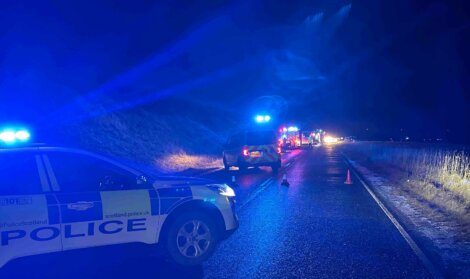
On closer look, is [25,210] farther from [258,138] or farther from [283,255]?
[258,138]

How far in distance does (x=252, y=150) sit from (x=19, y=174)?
1555 cm

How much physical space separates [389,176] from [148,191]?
1393 centimetres

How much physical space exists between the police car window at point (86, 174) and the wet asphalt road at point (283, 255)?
29.4 inches

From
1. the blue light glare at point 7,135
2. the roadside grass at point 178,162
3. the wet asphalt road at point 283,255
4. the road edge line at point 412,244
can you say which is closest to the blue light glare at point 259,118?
the roadside grass at point 178,162

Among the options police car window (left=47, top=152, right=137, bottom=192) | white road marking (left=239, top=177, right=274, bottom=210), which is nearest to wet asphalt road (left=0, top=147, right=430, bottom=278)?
→ police car window (left=47, top=152, right=137, bottom=192)

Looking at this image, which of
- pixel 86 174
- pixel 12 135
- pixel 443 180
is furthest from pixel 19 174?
pixel 443 180

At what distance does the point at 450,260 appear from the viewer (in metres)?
5.79

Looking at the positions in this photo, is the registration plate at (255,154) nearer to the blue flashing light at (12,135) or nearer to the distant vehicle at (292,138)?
the blue flashing light at (12,135)

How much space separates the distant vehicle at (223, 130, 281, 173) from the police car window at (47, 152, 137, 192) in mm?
14746

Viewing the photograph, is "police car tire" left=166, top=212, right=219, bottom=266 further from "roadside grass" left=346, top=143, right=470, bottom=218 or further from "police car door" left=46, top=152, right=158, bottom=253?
"roadside grass" left=346, top=143, right=470, bottom=218

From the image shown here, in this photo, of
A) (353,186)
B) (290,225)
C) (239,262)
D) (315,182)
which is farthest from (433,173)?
(239,262)

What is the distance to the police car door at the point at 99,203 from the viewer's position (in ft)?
16.3

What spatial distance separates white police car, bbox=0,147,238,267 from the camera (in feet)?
15.6

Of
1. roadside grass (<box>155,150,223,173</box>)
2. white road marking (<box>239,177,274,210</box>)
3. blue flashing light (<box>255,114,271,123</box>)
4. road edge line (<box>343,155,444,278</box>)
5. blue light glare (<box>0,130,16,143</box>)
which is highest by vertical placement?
blue flashing light (<box>255,114,271,123</box>)
